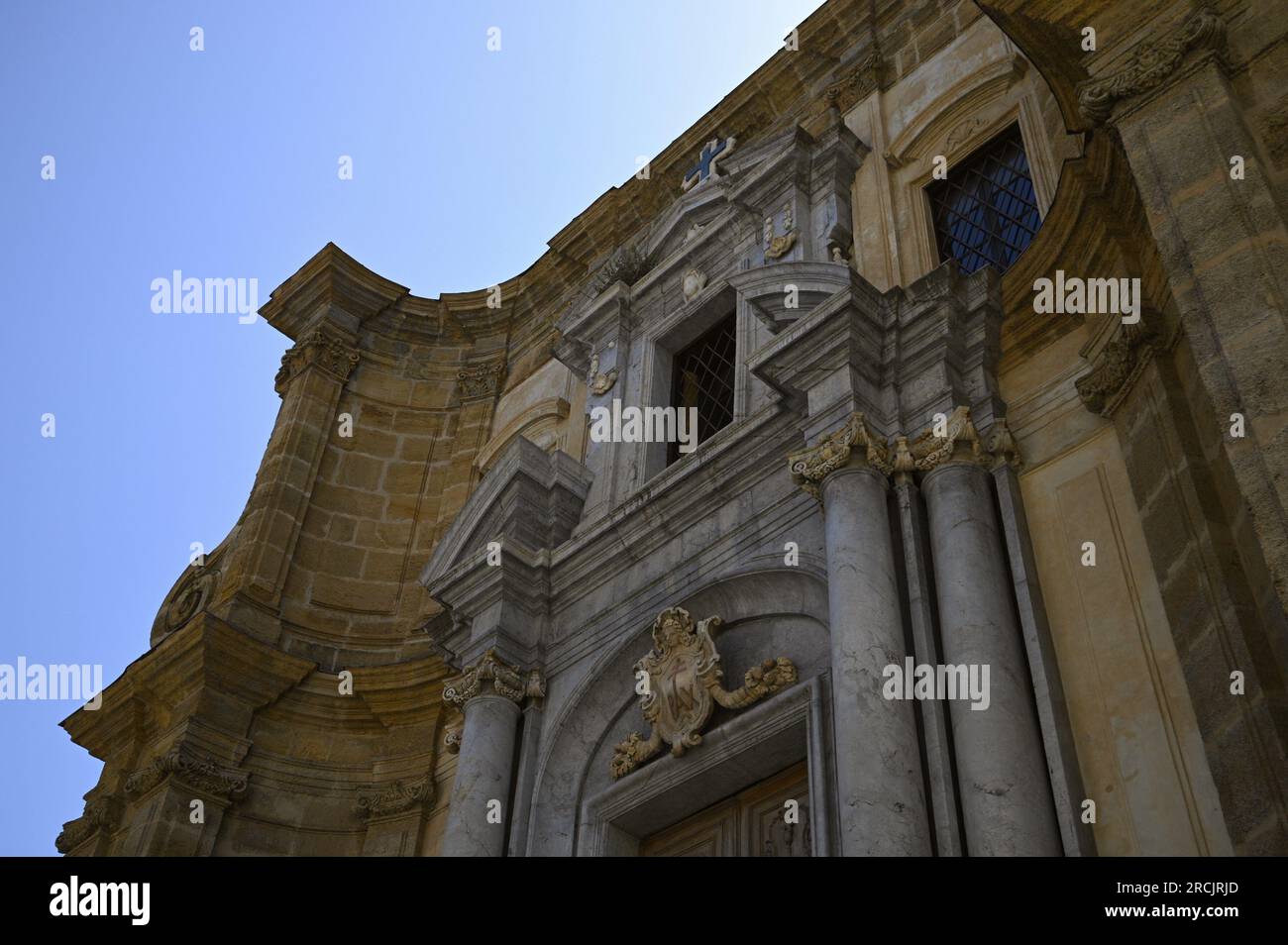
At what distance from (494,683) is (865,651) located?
13.9 feet

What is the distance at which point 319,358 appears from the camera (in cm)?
1870

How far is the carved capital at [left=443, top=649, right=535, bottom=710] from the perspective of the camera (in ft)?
39.6

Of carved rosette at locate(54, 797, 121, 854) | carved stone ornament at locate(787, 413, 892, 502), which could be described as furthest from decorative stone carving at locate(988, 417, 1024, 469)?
carved rosette at locate(54, 797, 121, 854)

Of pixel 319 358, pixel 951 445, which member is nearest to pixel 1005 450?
pixel 951 445

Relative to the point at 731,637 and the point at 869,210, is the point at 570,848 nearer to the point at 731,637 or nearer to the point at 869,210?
the point at 731,637

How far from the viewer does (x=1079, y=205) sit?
1016 cm

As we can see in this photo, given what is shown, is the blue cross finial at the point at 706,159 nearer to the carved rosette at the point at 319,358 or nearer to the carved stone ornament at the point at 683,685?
the carved rosette at the point at 319,358

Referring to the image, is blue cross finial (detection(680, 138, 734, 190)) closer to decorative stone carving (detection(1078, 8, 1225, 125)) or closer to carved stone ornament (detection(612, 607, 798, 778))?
carved stone ornament (detection(612, 607, 798, 778))

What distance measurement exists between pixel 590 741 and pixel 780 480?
8.79 ft

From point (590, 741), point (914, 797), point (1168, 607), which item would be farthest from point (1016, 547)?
point (590, 741)

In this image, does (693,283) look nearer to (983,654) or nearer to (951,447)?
(951,447)

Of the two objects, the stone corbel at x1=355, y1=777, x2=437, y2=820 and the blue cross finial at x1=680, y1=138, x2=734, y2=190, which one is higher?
the blue cross finial at x1=680, y1=138, x2=734, y2=190

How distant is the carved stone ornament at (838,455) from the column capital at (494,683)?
131 inches

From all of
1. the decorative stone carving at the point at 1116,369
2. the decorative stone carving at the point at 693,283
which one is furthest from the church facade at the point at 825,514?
Answer: the decorative stone carving at the point at 693,283
